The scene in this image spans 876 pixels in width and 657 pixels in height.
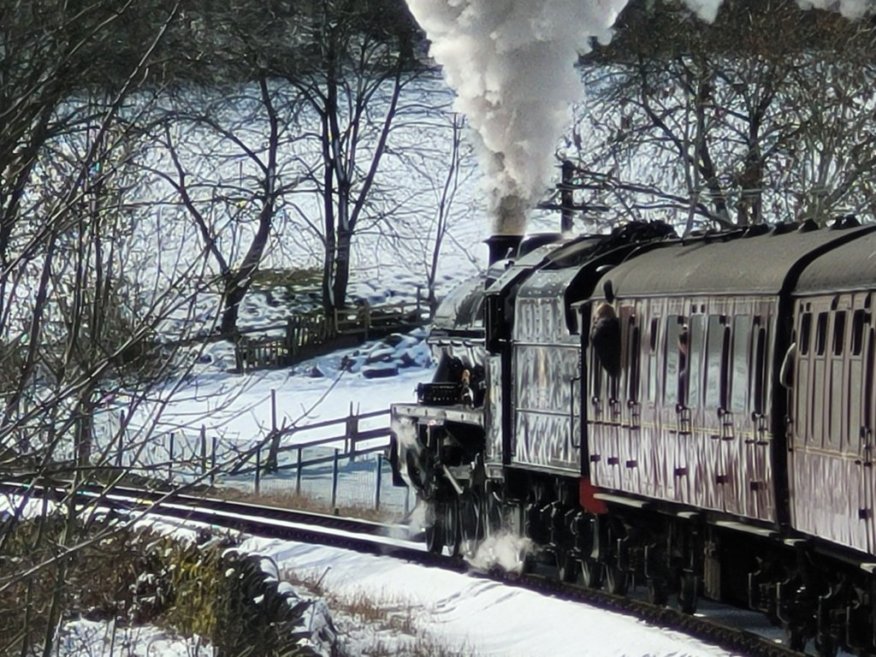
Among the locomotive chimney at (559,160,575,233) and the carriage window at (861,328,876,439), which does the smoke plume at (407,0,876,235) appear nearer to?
the locomotive chimney at (559,160,575,233)

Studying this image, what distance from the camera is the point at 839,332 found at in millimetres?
11375

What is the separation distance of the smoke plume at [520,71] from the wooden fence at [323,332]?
62.0 feet

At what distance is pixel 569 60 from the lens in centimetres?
2405

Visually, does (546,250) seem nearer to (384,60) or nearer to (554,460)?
(554,460)

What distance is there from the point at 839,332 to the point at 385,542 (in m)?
10.7

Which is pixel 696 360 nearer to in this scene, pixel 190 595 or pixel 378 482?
pixel 190 595

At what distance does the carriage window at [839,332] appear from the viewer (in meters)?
11.3

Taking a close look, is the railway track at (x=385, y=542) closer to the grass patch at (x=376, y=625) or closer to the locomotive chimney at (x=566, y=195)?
the grass patch at (x=376, y=625)

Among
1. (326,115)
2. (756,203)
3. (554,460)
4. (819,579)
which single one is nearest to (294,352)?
(326,115)

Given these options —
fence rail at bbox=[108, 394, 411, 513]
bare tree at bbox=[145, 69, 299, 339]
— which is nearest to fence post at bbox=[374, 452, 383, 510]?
fence rail at bbox=[108, 394, 411, 513]

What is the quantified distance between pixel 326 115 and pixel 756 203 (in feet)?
63.4

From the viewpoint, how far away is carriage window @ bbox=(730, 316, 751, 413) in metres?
13.1

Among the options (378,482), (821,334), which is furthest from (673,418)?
(378,482)

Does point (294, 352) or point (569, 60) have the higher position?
point (569, 60)
